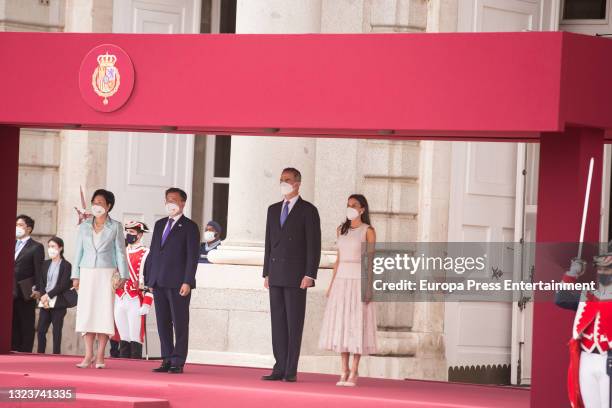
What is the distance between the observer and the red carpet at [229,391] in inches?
498

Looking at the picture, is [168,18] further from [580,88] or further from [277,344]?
[580,88]

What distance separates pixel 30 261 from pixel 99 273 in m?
3.19

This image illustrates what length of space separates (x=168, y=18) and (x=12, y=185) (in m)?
4.82

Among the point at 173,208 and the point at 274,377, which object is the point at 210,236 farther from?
the point at 274,377

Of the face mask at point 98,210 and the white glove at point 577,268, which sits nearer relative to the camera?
the white glove at point 577,268

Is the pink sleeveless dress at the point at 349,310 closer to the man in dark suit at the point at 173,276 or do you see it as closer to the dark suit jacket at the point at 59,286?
the man in dark suit at the point at 173,276

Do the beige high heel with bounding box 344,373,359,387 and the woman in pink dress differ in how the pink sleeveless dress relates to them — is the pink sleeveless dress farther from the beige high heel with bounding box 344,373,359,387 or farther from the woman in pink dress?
the beige high heel with bounding box 344,373,359,387

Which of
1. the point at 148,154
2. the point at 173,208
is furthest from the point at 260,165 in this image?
the point at 148,154

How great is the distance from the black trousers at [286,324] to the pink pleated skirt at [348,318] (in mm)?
221

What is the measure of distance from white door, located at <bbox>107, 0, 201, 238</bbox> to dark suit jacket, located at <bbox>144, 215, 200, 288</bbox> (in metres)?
4.51

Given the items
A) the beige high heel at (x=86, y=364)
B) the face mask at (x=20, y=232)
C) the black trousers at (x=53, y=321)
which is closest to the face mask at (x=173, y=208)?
the beige high heel at (x=86, y=364)

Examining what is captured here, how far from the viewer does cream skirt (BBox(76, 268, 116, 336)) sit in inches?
573

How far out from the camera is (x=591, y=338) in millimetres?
11711

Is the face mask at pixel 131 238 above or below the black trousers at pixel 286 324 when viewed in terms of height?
above
